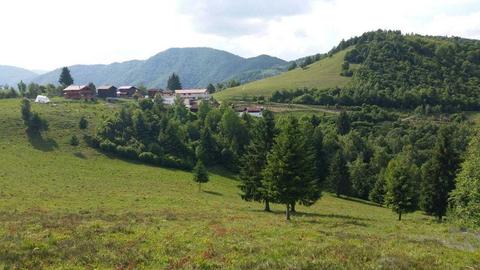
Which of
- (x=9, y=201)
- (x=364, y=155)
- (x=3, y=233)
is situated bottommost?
(x=364, y=155)

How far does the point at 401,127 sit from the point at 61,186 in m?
132

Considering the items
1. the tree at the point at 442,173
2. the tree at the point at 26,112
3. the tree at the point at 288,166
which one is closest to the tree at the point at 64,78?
the tree at the point at 26,112

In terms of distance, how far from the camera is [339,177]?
3494 inches

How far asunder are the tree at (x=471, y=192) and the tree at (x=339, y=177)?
48.8 m

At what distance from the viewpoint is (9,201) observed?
44.4 metres

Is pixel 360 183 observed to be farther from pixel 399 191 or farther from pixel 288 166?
pixel 288 166

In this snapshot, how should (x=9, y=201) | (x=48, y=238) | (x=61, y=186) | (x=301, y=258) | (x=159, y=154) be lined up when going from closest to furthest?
1. (x=301, y=258)
2. (x=48, y=238)
3. (x=9, y=201)
4. (x=61, y=186)
5. (x=159, y=154)

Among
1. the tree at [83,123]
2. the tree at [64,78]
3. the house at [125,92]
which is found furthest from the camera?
the house at [125,92]

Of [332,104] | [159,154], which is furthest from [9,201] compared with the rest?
[332,104]

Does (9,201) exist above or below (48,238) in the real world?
below

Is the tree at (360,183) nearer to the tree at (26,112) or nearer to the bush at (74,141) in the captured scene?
the bush at (74,141)

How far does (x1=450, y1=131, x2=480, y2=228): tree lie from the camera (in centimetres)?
3428

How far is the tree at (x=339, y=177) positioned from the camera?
8862 cm

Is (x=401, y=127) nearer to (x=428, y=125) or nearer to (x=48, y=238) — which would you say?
(x=428, y=125)
